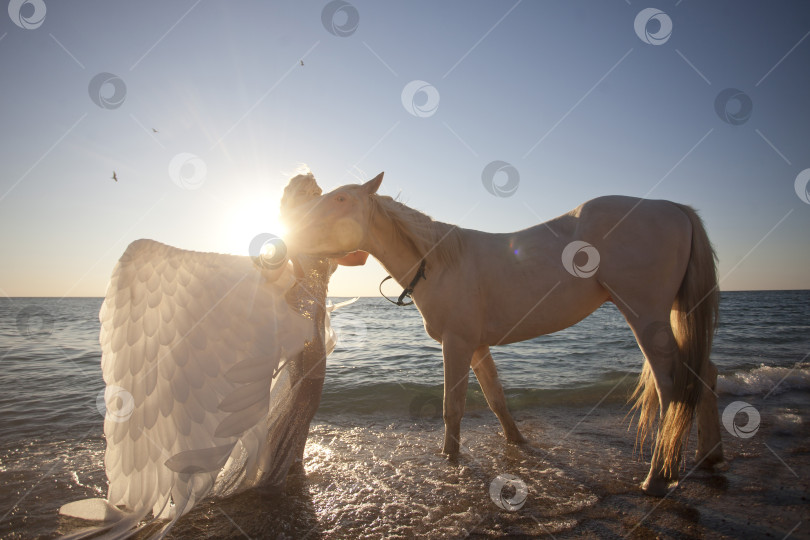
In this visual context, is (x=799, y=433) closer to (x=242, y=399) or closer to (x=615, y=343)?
(x=242, y=399)

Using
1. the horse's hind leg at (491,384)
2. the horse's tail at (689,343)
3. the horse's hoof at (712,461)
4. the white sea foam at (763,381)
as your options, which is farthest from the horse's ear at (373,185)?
the white sea foam at (763,381)

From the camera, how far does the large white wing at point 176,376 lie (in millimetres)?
2471

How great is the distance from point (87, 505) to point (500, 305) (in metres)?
3.30

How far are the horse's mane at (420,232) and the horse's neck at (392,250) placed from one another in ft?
0.13

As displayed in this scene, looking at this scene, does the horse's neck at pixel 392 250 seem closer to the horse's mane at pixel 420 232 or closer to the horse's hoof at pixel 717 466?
the horse's mane at pixel 420 232

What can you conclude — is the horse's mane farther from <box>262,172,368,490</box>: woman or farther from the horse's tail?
the horse's tail

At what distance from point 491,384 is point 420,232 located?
1.81 meters

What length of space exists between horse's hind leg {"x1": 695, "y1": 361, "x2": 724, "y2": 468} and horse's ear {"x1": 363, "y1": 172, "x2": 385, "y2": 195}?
118 inches

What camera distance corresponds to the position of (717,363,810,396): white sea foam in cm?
617

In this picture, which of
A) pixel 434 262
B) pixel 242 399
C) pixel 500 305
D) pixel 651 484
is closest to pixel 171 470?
pixel 242 399

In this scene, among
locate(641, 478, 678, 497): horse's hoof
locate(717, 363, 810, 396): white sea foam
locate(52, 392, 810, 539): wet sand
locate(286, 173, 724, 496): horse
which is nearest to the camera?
locate(52, 392, 810, 539): wet sand

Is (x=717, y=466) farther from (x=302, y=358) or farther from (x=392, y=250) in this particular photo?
(x=302, y=358)

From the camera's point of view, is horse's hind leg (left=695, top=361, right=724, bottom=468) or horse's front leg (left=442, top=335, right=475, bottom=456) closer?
horse's hind leg (left=695, top=361, right=724, bottom=468)

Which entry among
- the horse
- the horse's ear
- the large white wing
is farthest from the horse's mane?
the large white wing
